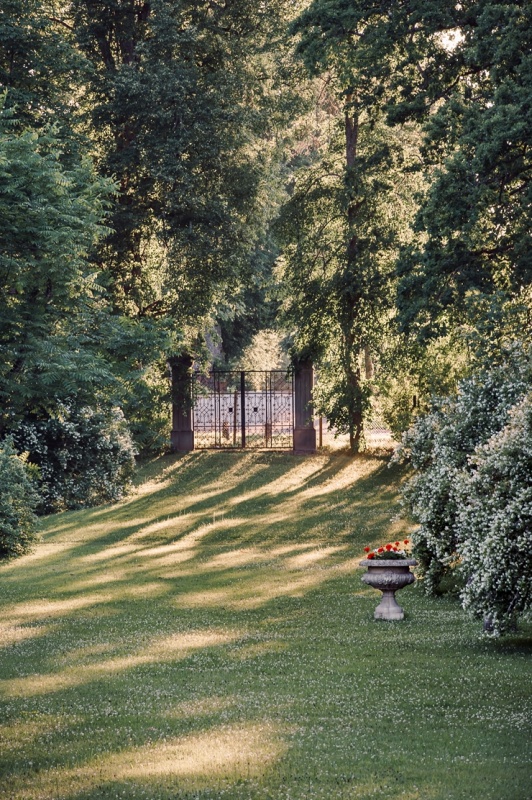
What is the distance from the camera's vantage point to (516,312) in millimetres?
19938

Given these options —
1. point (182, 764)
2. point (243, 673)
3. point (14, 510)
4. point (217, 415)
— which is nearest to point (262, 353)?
point (217, 415)

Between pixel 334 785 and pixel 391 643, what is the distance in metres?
7.08

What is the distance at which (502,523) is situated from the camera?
12570mm

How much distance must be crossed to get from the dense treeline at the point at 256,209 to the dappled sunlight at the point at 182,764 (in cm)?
383

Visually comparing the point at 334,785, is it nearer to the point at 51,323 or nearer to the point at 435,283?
the point at 51,323

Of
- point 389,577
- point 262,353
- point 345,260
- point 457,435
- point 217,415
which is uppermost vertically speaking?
point 345,260

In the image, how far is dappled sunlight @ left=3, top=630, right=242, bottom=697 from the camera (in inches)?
596

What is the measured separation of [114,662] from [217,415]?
19.7 m

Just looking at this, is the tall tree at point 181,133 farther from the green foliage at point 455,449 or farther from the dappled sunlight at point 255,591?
the green foliage at point 455,449

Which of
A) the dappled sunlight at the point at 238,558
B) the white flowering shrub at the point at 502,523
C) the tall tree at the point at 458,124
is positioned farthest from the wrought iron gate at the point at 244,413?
the white flowering shrub at the point at 502,523

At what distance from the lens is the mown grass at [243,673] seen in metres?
10.5

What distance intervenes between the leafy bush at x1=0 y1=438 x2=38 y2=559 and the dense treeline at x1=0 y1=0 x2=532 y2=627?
3.52m

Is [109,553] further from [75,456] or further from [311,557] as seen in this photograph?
[75,456]

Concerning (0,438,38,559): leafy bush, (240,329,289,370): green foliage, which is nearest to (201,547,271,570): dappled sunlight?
(240,329,289,370): green foliage
